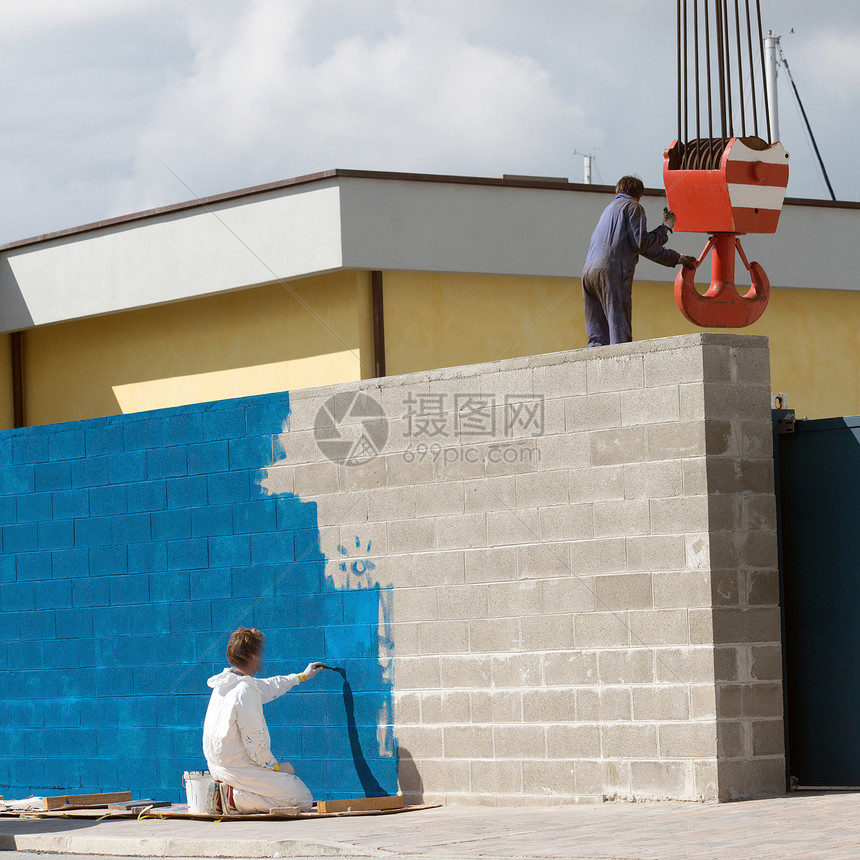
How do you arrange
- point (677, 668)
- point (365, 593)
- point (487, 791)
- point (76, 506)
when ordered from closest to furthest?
point (677, 668) < point (487, 791) < point (365, 593) < point (76, 506)

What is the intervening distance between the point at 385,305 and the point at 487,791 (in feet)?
20.5

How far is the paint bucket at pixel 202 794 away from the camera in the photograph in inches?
383

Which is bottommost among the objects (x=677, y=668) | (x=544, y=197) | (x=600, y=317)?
(x=677, y=668)

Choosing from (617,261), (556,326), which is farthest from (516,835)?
(556,326)

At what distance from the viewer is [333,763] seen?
10266mm

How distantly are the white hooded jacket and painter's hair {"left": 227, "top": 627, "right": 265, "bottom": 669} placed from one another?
0.12 metres

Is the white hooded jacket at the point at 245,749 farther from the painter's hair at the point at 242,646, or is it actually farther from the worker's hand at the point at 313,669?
the worker's hand at the point at 313,669

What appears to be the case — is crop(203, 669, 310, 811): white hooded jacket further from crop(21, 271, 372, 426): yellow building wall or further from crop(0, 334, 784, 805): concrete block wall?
crop(21, 271, 372, 426): yellow building wall

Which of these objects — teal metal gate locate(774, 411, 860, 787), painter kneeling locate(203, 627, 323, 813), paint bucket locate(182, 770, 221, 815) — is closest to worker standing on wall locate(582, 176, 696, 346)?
teal metal gate locate(774, 411, 860, 787)

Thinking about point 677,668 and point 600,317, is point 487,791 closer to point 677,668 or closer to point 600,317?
point 677,668

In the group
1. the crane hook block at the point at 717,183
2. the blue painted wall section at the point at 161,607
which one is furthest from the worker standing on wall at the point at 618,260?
the blue painted wall section at the point at 161,607

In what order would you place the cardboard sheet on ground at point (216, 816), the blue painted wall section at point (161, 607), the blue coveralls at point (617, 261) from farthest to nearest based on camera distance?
the blue painted wall section at point (161, 607) → the blue coveralls at point (617, 261) → the cardboard sheet on ground at point (216, 816)

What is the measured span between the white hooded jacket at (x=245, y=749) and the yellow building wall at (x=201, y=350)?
5.23 metres

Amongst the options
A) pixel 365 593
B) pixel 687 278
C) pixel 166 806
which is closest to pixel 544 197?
pixel 687 278
